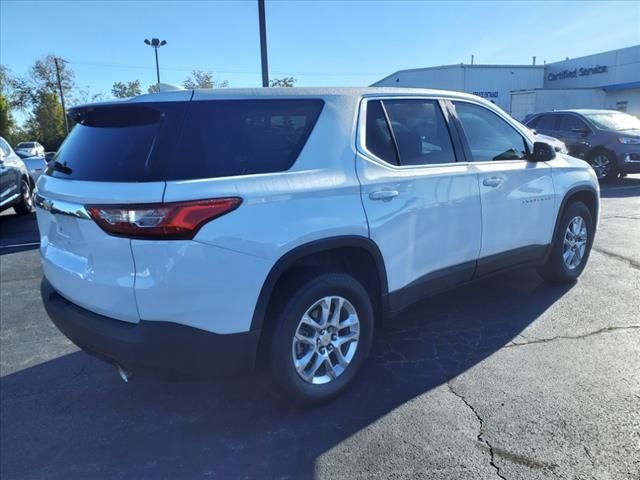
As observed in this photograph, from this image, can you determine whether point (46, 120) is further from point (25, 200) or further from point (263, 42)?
point (25, 200)

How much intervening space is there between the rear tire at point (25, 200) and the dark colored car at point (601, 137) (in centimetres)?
1261

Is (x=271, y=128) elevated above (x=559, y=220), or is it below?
above

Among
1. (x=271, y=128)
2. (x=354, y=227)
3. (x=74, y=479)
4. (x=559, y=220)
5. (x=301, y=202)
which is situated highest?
(x=271, y=128)

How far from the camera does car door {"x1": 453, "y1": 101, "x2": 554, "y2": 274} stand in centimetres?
379

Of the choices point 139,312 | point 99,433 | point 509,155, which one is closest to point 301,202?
point 139,312

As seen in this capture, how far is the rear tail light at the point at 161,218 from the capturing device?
222cm

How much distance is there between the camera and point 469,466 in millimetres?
2434

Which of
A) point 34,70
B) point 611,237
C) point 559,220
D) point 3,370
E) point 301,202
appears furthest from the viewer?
point 34,70

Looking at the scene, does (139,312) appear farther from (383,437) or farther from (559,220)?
(559,220)

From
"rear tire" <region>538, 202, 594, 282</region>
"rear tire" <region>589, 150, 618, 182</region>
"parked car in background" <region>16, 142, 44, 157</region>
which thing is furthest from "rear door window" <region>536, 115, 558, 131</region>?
"parked car in background" <region>16, 142, 44, 157</region>

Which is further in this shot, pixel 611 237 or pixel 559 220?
pixel 611 237

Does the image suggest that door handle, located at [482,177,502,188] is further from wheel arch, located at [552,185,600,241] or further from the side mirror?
wheel arch, located at [552,185,600,241]

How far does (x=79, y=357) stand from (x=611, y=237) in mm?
6611

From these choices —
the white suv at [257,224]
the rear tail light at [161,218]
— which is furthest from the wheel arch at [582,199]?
the rear tail light at [161,218]
